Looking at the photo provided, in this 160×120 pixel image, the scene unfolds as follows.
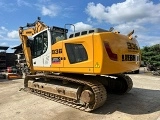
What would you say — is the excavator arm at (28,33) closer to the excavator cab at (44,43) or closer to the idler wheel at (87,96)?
the excavator cab at (44,43)

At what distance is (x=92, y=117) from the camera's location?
675 cm

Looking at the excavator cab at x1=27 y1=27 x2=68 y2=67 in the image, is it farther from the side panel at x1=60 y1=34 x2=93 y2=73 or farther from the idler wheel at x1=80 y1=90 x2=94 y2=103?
the idler wheel at x1=80 y1=90 x2=94 y2=103

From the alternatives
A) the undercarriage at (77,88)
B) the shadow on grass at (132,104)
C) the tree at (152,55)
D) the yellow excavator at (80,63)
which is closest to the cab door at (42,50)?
the yellow excavator at (80,63)

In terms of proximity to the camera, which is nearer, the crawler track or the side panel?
the side panel

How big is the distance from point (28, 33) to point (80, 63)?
5072mm

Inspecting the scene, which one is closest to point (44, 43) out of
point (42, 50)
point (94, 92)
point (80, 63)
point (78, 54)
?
point (42, 50)

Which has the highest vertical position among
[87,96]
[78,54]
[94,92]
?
[78,54]

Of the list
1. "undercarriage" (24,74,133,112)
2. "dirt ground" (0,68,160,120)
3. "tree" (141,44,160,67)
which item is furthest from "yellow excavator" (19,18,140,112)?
"tree" (141,44,160,67)

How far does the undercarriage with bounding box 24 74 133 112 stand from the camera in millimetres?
7246

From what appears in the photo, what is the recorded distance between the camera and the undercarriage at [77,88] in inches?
285

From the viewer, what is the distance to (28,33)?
11328 millimetres

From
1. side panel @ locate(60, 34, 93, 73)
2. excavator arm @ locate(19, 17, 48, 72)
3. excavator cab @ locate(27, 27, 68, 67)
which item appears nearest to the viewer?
side panel @ locate(60, 34, 93, 73)

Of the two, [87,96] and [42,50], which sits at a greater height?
[42,50]

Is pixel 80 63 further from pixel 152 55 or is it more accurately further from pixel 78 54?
pixel 152 55
